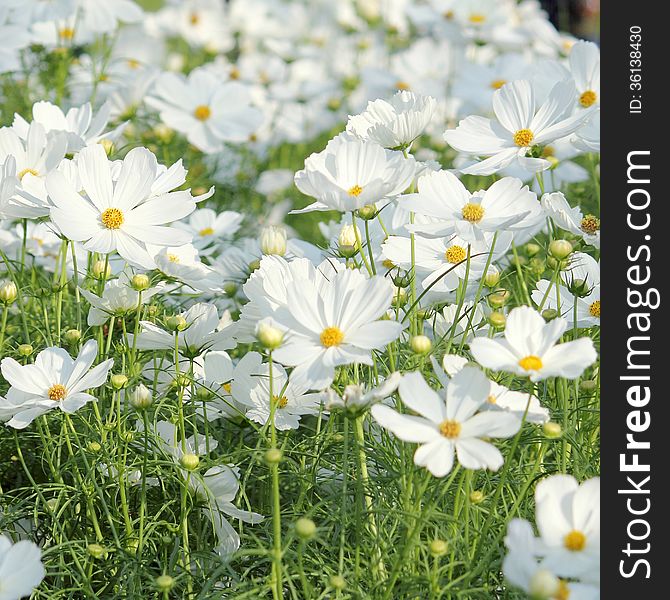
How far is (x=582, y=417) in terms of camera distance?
124 cm

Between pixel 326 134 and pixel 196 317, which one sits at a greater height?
pixel 326 134

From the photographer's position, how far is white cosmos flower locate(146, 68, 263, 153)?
2.14 meters

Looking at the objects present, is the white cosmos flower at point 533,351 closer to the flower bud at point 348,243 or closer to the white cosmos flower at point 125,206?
the flower bud at point 348,243

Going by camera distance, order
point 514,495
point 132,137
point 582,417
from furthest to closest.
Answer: point 132,137 → point 582,417 → point 514,495

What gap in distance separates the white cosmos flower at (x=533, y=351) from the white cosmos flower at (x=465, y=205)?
0.13m

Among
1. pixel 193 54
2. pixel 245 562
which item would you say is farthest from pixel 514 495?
pixel 193 54

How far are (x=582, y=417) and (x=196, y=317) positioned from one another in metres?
0.50

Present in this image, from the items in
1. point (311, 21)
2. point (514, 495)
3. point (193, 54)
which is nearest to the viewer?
point (514, 495)

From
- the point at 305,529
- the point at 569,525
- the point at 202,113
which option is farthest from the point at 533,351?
the point at 202,113

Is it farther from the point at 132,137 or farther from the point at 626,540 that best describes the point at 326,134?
the point at 626,540

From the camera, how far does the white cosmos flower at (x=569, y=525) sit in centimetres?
81

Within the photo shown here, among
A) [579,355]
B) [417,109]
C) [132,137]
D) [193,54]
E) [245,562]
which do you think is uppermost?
[193,54]

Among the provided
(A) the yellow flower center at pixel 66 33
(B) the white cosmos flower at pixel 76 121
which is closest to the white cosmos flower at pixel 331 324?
(B) the white cosmos flower at pixel 76 121

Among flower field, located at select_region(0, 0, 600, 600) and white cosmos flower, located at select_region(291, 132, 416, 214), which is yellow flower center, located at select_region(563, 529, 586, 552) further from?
white cosmos flower, located at select_region(291, 132, 416, 214)
